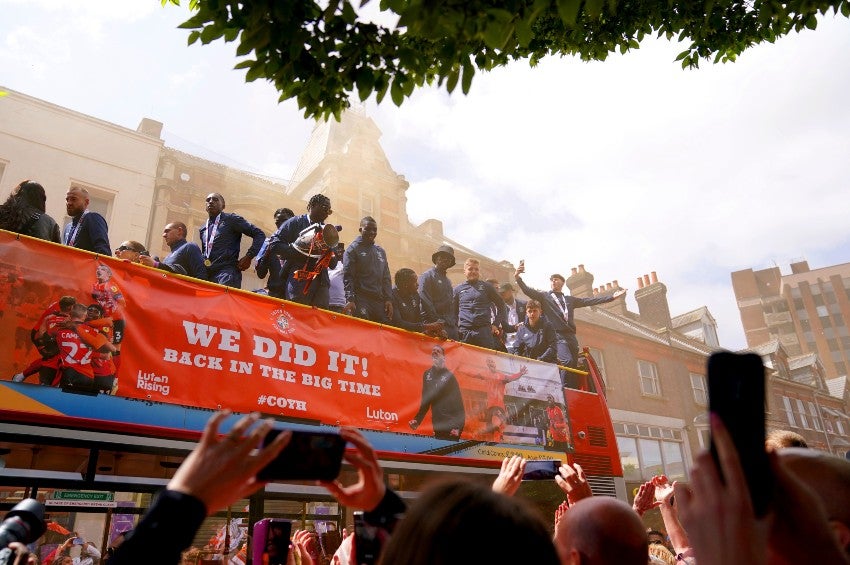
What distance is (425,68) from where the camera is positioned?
3225 millimetres

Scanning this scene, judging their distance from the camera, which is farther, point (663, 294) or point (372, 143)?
point (663, 294)

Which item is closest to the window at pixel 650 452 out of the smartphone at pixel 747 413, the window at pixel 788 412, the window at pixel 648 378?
the window at pixel 648 378

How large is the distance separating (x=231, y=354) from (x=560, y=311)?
703 cm

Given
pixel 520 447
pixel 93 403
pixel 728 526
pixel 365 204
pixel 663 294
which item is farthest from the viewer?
pixel 663 294

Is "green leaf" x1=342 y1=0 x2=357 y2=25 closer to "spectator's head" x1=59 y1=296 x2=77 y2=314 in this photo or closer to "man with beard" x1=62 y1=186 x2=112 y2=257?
"spectator's head" x1=59 y1=296 x2=77 y2=314

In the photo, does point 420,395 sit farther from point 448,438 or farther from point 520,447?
point 520,447

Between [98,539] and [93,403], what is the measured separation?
8815mm

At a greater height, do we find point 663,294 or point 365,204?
point 365,204

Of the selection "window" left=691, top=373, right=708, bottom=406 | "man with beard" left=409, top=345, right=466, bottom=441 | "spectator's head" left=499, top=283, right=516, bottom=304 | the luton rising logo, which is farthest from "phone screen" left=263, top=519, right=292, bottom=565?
"window" left=691, top=373, right=708, bottom=406

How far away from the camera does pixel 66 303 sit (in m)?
4.75

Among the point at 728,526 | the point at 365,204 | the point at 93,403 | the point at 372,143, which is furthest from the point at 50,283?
the point at 372,143

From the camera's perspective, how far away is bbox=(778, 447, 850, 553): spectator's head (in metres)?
1.37

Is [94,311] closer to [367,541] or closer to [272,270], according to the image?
[272,270]

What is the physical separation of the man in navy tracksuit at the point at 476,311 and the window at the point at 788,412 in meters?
29.4
